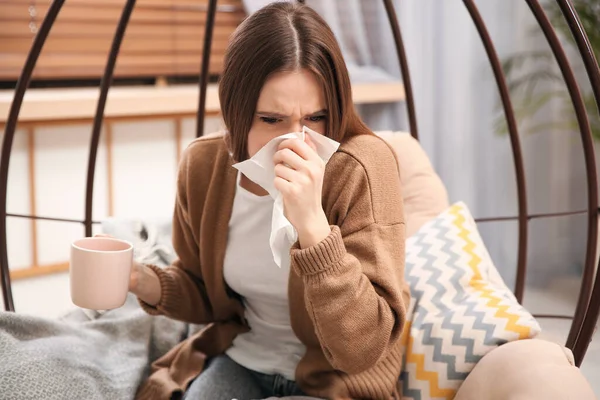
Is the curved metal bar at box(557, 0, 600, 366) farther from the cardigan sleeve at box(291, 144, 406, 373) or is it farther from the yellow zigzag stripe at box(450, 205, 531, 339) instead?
the cardigan sleeve at box(291, 144, 406, 373)

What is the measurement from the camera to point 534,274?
10.6 ft

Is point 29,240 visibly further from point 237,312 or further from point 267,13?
point 267,13

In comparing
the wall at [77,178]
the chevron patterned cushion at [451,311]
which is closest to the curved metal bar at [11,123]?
the chevron patterned cushion at [451,311]

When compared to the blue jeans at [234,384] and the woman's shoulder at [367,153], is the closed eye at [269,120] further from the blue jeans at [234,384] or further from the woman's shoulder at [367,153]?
the blue jeans at [234,384]

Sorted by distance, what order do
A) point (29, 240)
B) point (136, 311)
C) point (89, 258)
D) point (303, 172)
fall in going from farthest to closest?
point (29, 240)
point (136, 311)
point (89, 258)
point (303, 172)

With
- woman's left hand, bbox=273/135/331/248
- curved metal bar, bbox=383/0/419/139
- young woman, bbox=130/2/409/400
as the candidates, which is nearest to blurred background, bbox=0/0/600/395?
curved metal bar, bbox=383/0/419/139

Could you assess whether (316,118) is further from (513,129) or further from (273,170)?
(513,129)

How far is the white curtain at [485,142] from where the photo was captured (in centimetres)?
315

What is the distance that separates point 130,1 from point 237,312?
0.77 meters

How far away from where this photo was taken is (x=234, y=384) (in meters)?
1.35

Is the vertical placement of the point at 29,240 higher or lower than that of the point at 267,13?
lower

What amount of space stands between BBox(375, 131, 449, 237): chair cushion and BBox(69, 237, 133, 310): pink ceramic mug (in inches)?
28.8

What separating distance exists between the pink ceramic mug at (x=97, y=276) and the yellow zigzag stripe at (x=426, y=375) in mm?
545

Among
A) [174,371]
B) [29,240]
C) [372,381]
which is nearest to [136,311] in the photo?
[174,371]
